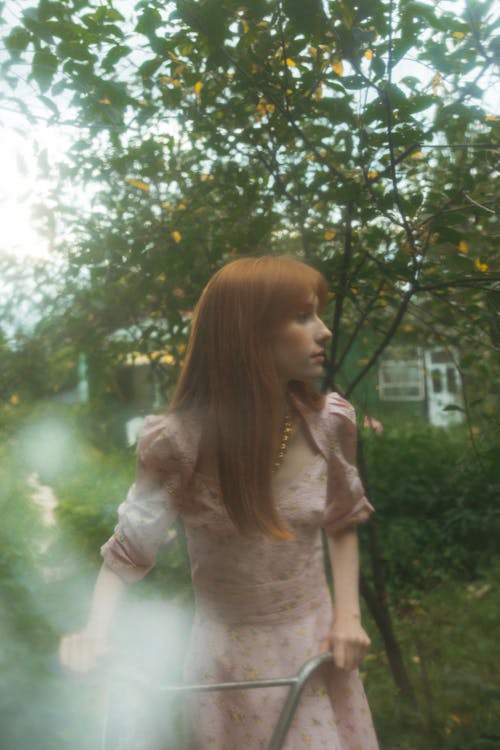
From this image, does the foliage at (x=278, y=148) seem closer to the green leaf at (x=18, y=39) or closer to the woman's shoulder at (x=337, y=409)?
the green leaf at (x=18, y=39)

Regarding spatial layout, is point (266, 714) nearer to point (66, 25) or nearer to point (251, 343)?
point (251, 343)

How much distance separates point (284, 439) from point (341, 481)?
0.50 feet

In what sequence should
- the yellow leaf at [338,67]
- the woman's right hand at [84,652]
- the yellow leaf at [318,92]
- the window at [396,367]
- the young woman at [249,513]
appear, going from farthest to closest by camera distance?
1. the window at [396,367]
2. the yellow leaf at [318,92]
3. the yellow leaf at [338,67]
4. the young woman at [249,513]
5. the woman's right hand at [84,652]

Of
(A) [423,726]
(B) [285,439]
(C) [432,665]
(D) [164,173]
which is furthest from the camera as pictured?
(C) [432,665]

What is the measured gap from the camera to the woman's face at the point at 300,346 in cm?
141

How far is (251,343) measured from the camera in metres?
1.37

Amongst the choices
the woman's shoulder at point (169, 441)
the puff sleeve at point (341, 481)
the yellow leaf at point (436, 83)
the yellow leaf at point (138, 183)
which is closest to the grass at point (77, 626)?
the woman's shoulder at point (169, 441)

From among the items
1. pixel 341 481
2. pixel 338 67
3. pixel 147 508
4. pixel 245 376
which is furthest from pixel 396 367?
pixel 147 508

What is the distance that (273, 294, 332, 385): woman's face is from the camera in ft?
4.61

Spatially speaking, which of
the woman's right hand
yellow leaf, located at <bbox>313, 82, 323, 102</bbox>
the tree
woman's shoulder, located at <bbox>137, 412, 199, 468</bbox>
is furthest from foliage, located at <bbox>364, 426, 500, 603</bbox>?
the woman's right hand

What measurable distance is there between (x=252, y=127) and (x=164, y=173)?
14.3 inches

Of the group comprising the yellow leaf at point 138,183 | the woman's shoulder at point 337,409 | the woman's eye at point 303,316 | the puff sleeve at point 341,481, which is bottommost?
the puff sleeve at point 341,481

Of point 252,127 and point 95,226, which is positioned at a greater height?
point 252,127

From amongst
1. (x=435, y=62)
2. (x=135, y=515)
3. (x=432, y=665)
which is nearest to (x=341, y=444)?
(x=135, y=515)
